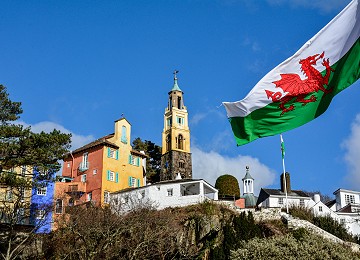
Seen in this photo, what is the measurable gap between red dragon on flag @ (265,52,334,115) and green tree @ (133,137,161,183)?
62.1 metres

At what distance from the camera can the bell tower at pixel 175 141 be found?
72.7 meters

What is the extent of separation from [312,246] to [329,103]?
51.9 ft

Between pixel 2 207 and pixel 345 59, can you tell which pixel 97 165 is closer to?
pixel 2 207

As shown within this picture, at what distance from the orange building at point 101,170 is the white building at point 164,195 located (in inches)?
124

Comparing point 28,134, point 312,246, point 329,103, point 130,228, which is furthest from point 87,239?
point 329,103

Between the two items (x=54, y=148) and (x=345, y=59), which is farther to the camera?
(x=54, y=148)

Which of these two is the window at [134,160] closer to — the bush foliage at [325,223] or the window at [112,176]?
the window at [112,176]

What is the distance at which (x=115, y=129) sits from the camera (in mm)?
60469

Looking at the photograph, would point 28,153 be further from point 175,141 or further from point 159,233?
point 175,141

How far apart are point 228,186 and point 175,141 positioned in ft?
44.9

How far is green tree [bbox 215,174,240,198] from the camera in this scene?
6334 centimetres

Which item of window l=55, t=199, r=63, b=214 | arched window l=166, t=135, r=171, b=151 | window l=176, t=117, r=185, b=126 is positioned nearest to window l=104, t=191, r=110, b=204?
window l=55, t=199, r=63, b=214

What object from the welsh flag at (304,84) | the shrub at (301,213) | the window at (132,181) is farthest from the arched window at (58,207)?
the welsh flag at (304,84)

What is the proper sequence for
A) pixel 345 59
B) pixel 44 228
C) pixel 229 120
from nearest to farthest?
pixel 345 59 → pixel 229 120 → pixel 44 228
